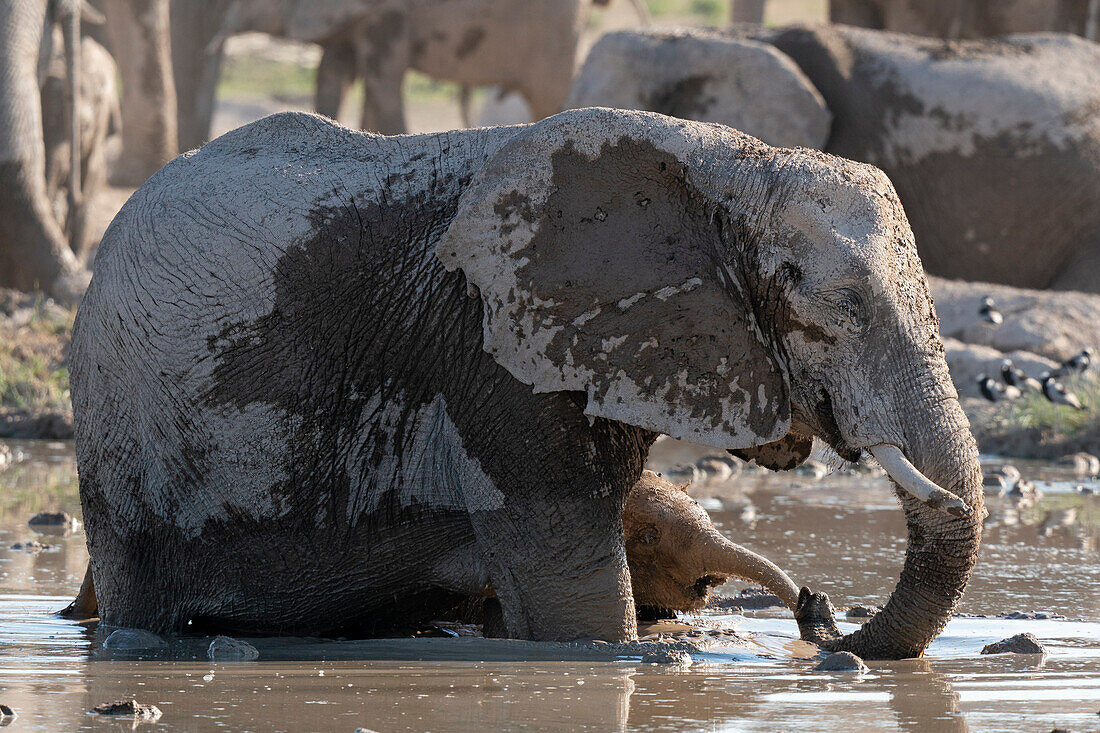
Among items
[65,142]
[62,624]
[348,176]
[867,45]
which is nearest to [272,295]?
[348,176]

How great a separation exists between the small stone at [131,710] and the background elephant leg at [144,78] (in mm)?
15277

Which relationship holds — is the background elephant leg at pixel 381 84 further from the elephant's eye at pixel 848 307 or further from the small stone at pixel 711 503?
the elephant's eye at pixel 848 307

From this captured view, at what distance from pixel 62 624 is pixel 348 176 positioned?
1.79 meters

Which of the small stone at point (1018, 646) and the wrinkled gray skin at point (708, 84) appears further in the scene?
the wrinkled gray skin at point (708, 84)

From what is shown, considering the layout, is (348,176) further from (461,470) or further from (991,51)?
(991,51)

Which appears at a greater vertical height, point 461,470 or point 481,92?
point 481,92

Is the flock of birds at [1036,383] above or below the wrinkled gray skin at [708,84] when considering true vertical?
below

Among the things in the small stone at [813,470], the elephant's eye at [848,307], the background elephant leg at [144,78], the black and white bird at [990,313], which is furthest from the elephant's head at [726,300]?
the background elephant leg at [144,78]

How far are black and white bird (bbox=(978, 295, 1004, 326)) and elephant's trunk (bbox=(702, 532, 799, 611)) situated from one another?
6.99 metres

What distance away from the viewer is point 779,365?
5441 mm

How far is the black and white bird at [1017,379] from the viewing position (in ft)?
38.3

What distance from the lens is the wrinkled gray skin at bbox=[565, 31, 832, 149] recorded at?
13914 mm

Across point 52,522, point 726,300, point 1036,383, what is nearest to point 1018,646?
point 726,300

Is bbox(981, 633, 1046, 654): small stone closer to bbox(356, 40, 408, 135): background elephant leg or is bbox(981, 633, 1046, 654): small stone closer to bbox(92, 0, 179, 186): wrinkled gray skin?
bbox(92, 0, 179, 186): wrinkled gray skin
